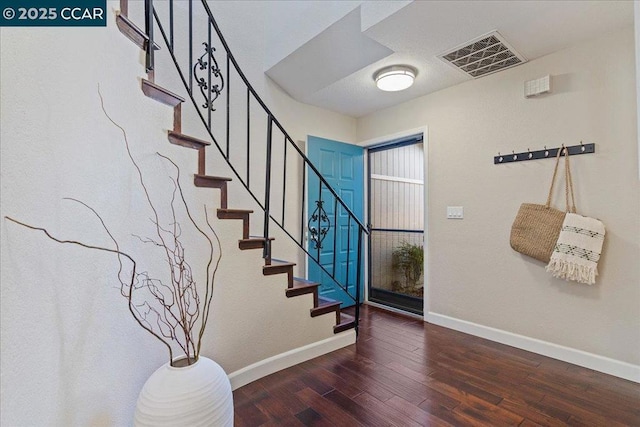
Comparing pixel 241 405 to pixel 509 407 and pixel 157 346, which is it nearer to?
pixel 157 346

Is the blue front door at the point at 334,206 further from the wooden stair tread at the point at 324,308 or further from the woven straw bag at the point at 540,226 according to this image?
the woven straw bag at the point at 540,226

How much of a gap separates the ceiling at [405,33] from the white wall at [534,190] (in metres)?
0.26

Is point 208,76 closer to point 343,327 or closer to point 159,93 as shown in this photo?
point 159,93

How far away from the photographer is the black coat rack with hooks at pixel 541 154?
2221mm

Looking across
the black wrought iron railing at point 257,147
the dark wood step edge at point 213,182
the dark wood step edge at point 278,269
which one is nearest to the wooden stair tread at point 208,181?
the dark wood step edge at point 213,182

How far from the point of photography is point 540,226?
238 centimetres

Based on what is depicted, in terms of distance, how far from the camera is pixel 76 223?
1116 millimetres

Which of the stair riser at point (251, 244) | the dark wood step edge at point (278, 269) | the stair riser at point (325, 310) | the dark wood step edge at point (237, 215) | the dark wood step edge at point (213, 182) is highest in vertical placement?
the dark wood step edge at point (213, 182)

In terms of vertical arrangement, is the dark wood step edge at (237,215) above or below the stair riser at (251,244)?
above

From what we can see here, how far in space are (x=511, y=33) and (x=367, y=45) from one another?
1.05 metres

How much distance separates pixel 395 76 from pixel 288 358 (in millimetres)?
2569

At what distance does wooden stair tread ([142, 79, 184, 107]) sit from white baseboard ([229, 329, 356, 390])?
1669 mm

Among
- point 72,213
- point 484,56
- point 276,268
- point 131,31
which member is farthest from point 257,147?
point 484,56

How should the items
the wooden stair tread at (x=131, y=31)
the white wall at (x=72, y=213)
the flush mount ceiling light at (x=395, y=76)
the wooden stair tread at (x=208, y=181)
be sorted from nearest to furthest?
the white wall at (x=72, y=213) → the wooden stair tread at (x=131, y=31) → the wooden stair tread at (x=208, y=181) → the flush mount ceiling light at (x=395, y=76)
